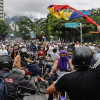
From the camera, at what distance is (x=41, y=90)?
257 inches

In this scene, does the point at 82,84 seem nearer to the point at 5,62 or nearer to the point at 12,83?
the point at 12,83

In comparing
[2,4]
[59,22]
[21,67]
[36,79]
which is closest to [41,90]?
[36,79]

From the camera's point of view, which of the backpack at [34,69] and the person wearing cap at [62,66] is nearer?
the person wearing cap at [62,66]

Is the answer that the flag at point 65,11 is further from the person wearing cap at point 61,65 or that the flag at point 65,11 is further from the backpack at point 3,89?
the backpack at point 3,89

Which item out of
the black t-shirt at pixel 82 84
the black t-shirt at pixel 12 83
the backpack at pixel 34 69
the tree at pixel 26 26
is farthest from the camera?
the tree at pixel 26 26

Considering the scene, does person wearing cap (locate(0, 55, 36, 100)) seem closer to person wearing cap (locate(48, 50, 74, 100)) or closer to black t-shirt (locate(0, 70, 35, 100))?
black t-shirt (locate(0, 70, 35, 100))

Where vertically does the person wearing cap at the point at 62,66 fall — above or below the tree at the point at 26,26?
below

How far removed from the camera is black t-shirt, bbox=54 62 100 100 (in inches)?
80.8

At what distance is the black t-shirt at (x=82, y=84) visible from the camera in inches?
80.8

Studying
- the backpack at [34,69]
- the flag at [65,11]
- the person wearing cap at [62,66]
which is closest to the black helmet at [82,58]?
the person wearing cap at [62,66]

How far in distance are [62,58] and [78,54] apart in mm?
3327

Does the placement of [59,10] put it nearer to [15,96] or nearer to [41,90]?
[41,90]

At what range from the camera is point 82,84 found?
205 centimetres

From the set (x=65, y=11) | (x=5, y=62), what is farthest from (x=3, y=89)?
(x=65, y=11)
